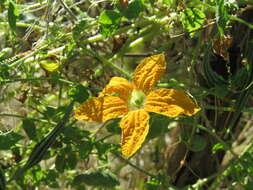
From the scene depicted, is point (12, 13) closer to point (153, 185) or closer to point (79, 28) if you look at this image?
point (79, 28)

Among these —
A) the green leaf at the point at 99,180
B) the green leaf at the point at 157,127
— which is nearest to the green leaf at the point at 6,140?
the green leaf at the point at 99,180

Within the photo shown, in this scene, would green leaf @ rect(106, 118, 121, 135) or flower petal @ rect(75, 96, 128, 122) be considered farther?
green leaf @ rect(106, 118, 121, 135)

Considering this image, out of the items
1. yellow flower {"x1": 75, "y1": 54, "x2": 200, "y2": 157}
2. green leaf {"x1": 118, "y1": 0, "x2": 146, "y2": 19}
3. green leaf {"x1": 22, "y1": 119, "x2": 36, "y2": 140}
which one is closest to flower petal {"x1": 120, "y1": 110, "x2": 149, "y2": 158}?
yellow flower {"x1": 75, "y1": 54, "x2": 200, "y2": 157}

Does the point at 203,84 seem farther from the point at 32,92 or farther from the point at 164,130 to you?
the point at 32,92

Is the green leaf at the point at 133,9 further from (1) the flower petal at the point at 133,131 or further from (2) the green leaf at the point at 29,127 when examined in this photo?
(2) the green leaf at the point at 29,127

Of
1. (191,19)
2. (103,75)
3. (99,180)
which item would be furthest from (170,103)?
(103,75)

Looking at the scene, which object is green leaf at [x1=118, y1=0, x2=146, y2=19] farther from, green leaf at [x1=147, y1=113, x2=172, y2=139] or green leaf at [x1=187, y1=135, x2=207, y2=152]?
green leaf at [x1=187, y1=135, x2=207, y2=152]

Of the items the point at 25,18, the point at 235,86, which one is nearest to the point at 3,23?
the point at 25,18
